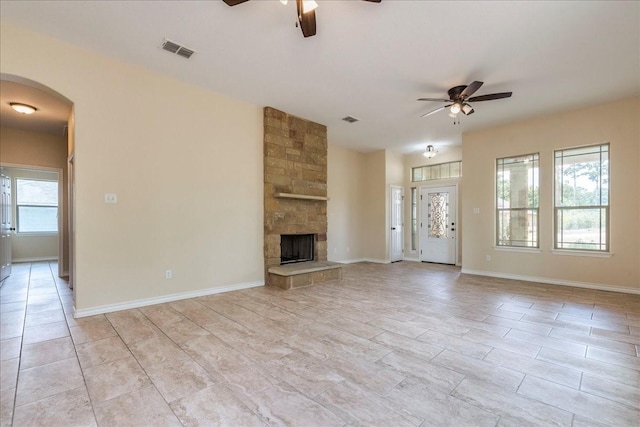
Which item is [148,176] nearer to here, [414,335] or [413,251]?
[414,335]

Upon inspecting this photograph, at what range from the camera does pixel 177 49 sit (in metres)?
3.24

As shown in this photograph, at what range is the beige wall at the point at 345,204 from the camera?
736 centimetres

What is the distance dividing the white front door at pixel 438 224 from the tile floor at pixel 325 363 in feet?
11.4

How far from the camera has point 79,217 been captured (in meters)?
3.27

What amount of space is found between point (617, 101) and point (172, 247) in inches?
280

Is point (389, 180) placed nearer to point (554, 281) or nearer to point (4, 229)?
point (554, 281)

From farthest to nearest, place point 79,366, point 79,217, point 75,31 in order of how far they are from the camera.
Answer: point 79,217, point 75,31, point 79,366

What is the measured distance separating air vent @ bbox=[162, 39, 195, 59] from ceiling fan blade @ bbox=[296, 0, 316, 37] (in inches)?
60.5

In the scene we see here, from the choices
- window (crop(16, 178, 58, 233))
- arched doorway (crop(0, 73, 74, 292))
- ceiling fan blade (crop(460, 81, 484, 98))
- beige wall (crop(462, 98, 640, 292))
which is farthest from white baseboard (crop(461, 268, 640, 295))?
window (crop(16, 178, 58, 233))

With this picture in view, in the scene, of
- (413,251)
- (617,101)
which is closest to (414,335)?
(617,101)

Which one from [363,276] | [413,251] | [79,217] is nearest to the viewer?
[79,217]

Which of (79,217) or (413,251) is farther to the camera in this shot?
(413,251)

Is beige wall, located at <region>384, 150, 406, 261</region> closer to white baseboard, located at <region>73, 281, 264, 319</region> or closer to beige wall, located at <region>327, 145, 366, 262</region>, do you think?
beige wall, located at <region>327, 145, 366, 262</region>

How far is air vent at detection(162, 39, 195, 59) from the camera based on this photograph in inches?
123
